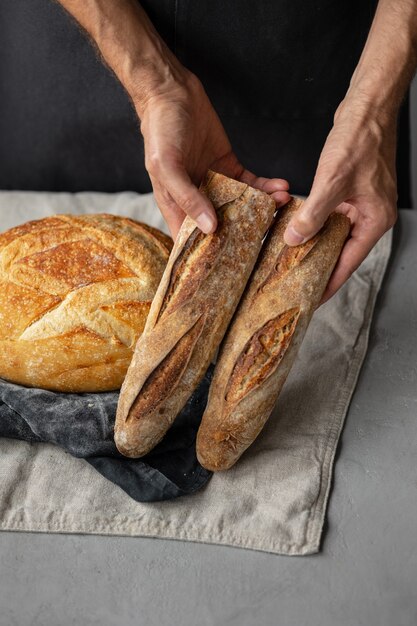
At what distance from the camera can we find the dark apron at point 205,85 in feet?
6.51

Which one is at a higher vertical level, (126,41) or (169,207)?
(126,41)

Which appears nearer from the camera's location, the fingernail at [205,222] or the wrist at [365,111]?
the fingernail at [205,222]

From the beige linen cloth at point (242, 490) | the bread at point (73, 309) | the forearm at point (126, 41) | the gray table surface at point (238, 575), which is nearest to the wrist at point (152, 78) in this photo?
the forearm at point (126, 41)

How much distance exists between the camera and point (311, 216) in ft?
4.50

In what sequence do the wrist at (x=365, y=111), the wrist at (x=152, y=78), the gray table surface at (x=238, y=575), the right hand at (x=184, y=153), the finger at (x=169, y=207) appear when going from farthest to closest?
1. the wrist at (x=152, y=78)
2. the finger at (x=169, y=207)
3. the wrist at (x=365, y=111)
4. the right hand at (x=184, y=153)
5. the gray table surface at (x=238, y=575)

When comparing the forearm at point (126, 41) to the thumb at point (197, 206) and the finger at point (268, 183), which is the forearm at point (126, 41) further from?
the thumb at point (197, 206)

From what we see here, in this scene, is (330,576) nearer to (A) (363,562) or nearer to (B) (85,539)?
(A) (363,562)

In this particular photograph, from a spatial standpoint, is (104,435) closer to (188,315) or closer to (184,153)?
(188,315)

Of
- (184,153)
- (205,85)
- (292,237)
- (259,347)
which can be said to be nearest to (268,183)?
(184,153)

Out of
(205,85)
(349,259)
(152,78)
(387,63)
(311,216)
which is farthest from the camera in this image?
(205,85)

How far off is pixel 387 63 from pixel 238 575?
1020 millimetres

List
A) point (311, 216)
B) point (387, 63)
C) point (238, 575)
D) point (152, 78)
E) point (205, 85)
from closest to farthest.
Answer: point (238, 575)
point (311, 216)
point (387, 63)
point (152, 78)
point (205, 85)

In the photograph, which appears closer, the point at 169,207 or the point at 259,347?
the point at 259,347

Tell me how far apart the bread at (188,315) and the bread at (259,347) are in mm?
30
